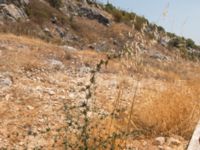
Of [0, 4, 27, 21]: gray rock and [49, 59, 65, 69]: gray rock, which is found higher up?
[0, 4, 27, 21]: gray rock

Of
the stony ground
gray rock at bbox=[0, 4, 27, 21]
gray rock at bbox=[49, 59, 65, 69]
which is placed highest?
gray rock at bbox=[0, 4, 27, 21]

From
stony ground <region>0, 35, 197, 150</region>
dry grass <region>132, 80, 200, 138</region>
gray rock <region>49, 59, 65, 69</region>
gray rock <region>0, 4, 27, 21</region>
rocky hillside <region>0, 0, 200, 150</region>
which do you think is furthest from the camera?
gray rock <region>0, 4, 27, 21</region>

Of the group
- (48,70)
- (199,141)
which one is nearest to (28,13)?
(48,70)

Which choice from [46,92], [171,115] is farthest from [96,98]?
[171,115]

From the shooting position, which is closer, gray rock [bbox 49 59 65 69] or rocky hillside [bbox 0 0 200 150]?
rocky hillside [bbox 0 0 200 150]

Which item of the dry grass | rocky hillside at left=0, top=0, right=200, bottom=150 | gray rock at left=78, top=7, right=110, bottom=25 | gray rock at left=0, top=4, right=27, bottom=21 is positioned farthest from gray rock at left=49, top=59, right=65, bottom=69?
gray rock at left=78, top=7, right=110, bottom=25

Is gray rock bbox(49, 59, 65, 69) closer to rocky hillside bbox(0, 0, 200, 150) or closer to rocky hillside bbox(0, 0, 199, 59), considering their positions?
rocky hillside bbox(0, 0, 200, 150)

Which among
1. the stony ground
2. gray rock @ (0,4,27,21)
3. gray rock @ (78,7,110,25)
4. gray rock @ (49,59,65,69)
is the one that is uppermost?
gray rock @ (78,7,110,25)

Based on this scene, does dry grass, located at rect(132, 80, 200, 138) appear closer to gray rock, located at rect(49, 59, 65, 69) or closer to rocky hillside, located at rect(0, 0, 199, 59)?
gray rock, located at rect(49, 59, 65, 69)

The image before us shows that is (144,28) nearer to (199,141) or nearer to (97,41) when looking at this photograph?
(199,141)

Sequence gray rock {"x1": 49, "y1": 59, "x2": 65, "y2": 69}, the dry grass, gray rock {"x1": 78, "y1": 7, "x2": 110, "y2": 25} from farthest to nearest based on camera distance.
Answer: gray rock {"x1": 78, "y1": 7, "x2": 110, "y2": 25}, gray rock {"x1": 49, "y1": 59, "x2": 65, "y2": 69}, the dry grass

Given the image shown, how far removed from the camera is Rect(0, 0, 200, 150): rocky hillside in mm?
3972

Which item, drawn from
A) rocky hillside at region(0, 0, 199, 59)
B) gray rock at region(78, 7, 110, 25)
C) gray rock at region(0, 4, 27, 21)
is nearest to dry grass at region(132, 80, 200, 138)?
rocky hillside at region(0, 0, 199, 59)

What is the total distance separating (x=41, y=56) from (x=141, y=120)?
6.04 m
